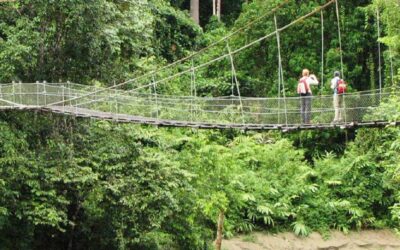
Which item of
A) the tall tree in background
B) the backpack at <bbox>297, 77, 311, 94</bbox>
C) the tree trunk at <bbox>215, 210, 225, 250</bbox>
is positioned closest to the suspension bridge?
the backpack at <bbox>297, 77, 311, 94</bbox>

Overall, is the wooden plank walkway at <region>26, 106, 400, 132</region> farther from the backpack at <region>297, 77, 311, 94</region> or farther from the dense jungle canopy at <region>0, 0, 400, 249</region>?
the backpack at <region>297, 77, 311, 94</region>

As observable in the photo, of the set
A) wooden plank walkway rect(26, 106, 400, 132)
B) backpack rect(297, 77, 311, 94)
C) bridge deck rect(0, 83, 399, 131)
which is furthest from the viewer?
backpack rect(297, 77, 311, 94)

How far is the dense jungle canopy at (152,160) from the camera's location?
33.4ft

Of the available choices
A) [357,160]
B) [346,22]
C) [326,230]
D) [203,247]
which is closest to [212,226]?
[203,247]

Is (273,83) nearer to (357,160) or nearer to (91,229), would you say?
(357,160)

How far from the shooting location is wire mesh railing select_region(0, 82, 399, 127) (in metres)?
8.80

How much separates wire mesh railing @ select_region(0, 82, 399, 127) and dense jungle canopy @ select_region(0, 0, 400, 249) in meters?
0.43

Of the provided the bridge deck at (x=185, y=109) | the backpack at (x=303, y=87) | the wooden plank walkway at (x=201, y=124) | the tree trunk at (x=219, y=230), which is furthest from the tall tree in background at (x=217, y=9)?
the wooden plank walkway at (x=201, y=124)

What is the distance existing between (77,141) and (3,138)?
4.18 ft

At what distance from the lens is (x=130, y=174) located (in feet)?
34.9

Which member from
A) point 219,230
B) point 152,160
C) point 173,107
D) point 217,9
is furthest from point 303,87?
point 217,9

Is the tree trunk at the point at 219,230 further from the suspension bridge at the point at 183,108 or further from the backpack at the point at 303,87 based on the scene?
the backpack at the point at 303,87

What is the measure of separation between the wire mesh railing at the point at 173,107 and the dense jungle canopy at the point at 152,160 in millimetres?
430

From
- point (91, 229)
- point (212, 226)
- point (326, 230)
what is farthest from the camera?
point (326, 230)
